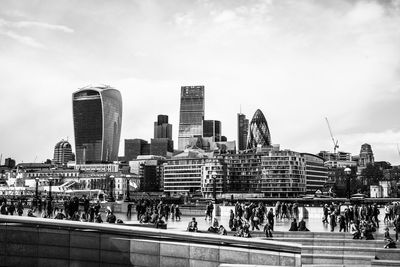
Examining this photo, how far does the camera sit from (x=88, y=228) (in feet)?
63.5

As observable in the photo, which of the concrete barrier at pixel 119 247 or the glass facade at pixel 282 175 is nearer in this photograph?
the concrete barrier at pixel 119 247

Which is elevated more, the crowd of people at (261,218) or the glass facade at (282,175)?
the glass facade at (282,175)

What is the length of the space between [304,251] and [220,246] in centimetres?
593

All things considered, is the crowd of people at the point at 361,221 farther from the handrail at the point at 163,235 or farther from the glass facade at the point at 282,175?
the glass facade at the point at 282,175

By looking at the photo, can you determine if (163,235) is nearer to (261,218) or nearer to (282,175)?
(261,218)

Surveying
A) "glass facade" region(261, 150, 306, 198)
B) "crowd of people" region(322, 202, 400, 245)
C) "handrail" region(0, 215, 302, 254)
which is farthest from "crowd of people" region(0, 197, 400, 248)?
"glass facade" region(261, 150, 306, 198)

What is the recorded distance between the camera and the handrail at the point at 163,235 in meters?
18.3

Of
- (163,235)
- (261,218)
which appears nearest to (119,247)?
(163,235)

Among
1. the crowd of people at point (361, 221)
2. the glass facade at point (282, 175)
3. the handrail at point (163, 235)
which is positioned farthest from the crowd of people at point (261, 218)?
the glass facade at point (282, 175)

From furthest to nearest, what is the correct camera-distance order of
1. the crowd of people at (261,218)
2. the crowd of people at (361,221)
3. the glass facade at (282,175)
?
the glass facade at (282,175) → the crowd of people at (261,218) → the crowd of people at (361,221)

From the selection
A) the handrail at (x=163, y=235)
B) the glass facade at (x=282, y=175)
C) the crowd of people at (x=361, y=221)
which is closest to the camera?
the handrail at (x=163, y=235)

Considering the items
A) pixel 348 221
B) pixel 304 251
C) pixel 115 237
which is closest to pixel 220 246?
pixel 115 237

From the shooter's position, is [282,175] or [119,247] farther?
[282,175]

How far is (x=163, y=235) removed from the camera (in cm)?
1886
